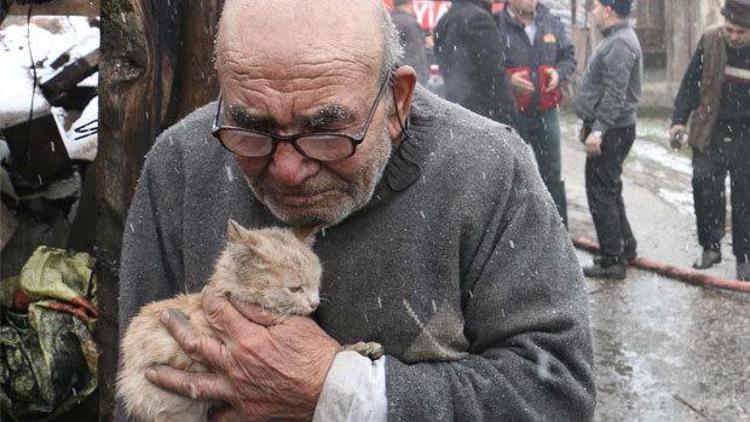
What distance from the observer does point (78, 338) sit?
4.84 m

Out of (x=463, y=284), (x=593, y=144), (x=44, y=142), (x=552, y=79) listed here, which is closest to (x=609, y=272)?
(x=593, y=144)

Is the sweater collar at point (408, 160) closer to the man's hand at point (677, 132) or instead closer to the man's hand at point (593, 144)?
the man's hand at point (593, 144)

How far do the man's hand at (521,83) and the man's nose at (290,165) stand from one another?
6713 mm

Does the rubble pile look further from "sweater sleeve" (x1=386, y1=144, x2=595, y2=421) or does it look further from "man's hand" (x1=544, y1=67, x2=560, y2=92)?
"man's hand" (x1=544, y1=67, x2=560, y2=92)

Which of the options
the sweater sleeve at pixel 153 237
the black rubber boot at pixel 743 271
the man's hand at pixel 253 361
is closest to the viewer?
the man's hand at pixel 253 361

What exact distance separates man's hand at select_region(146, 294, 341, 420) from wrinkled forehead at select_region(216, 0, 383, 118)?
53 centimetres

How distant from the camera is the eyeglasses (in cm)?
226

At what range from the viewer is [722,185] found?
8.97m

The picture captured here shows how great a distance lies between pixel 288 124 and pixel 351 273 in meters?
0.46

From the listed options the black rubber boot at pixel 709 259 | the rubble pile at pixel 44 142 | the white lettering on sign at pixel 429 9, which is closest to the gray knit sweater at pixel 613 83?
the black rubber boot at pixel 709 259

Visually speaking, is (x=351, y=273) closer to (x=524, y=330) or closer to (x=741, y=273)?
(x=524, y=330)

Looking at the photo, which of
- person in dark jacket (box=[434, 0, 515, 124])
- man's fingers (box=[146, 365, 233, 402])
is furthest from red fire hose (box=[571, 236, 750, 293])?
man's fingers (box=[146, 365, 233, 402])

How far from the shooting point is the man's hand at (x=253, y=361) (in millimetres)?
2355

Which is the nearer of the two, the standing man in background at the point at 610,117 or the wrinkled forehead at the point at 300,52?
the wrinkled forehead at the point at 300,52
